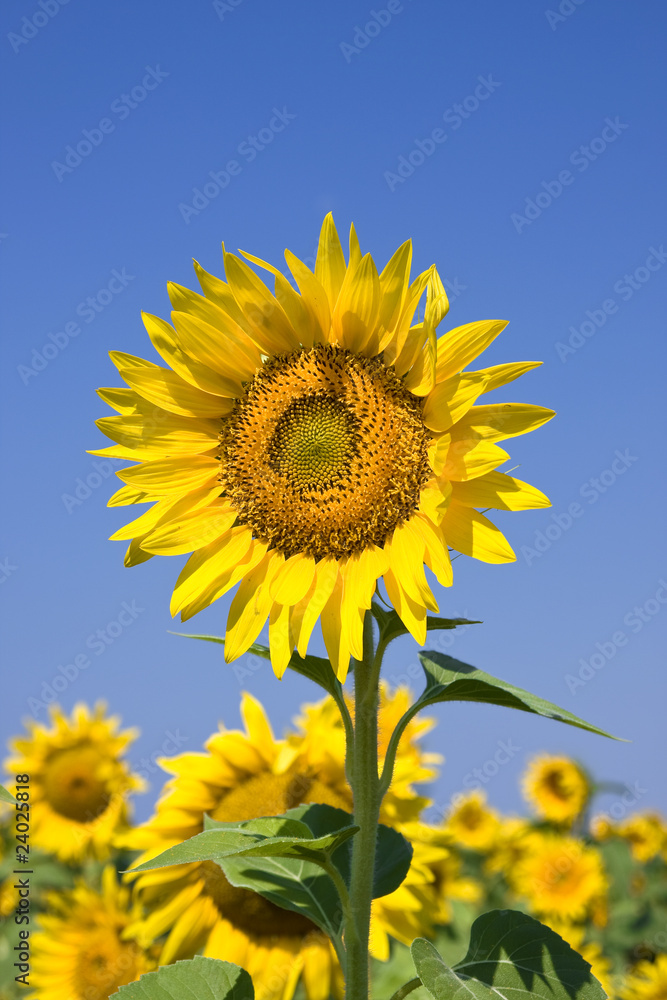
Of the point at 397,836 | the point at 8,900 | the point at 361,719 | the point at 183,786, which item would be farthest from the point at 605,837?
the point at 361,719

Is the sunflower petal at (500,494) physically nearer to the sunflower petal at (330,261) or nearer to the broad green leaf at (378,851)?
the sunflower petal at (330,261)

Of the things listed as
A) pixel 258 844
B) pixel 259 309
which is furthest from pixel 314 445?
pixel 258 844

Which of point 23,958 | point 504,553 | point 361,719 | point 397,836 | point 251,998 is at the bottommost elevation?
point 23,958

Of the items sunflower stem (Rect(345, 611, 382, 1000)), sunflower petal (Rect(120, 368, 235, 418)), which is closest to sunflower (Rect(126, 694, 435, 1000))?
sunflower stem (Rect(345, 611, 382, 1000))

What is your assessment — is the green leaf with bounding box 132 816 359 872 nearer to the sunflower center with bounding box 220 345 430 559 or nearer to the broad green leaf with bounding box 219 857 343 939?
the broad green leaf with bounding box 219 857 343 939

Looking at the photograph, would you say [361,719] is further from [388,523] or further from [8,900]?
[8,900]

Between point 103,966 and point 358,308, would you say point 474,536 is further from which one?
point 103,966

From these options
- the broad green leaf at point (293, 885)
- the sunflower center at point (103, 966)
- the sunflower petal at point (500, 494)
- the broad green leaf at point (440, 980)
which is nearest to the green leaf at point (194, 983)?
the broad green leaf at point (293, 885)
